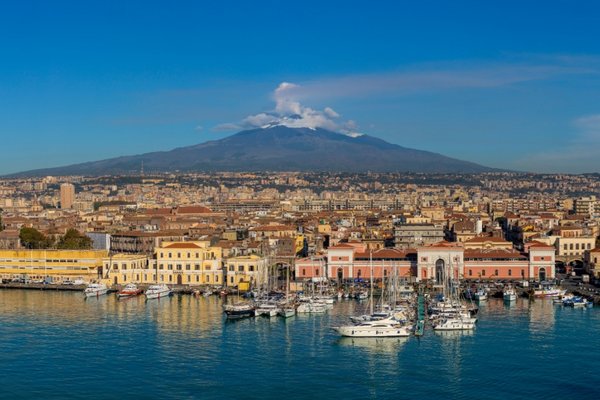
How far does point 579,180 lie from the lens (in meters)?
96.4

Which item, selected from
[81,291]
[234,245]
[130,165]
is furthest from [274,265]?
[130,165]

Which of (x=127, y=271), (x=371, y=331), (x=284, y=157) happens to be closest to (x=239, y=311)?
(x=371, y=331)

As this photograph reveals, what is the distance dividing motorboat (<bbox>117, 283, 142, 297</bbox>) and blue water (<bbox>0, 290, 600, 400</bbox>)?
2395 mm

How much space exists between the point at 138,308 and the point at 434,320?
6369mm

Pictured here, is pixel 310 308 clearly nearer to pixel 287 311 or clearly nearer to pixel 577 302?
pixel 287 311

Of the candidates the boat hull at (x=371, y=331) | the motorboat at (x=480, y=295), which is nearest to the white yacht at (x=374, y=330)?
the boat hull at (x=371, y=331)

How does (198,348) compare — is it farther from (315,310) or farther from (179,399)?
(315,310)

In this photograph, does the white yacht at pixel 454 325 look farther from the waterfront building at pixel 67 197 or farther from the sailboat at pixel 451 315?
the waterfront building at pixel 67 197

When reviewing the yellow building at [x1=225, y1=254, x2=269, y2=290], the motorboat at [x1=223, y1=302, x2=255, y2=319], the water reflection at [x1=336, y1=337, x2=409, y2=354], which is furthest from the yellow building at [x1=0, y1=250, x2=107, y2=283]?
the water reflection at [x1=336, y1=337, x2=409, y2=354]

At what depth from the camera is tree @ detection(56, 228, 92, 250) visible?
94.1 feet

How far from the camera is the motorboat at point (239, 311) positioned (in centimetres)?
1812

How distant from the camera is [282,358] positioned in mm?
14445

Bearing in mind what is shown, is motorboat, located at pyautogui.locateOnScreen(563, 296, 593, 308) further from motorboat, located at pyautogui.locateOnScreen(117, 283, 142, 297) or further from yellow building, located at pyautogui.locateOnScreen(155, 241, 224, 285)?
motorboat, located at pyautogui.locateOnScreen(117, 283, 142, 297)

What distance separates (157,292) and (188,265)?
2.18 metres
